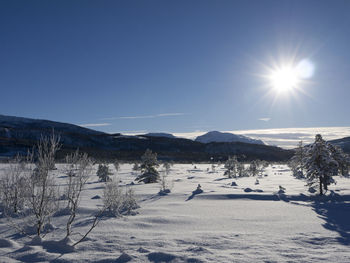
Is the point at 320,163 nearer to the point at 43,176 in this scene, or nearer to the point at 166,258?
the point at 166,258

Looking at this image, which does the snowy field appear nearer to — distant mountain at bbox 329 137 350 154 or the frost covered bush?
the frost covered bush

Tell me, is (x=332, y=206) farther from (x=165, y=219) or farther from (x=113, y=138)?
(x=113, y=138)

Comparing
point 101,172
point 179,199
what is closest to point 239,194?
point 179,199

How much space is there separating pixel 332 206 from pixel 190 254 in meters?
10.3

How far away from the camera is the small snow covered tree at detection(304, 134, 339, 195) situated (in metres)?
16.4

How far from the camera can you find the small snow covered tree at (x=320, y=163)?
16.4 meters

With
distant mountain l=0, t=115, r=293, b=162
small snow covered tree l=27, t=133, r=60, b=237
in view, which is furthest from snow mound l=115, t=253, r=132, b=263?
distant mountain l=0, t=115, r=293, b=162

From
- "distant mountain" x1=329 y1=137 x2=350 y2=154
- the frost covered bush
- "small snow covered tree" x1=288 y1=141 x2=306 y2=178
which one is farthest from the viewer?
"distant mountain" x1=329 y1=137 x2=350 y2=154

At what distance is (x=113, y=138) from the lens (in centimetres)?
10675

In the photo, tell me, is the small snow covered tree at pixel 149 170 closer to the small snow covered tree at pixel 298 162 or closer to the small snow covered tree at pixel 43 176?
the small snow covered tree at pixel 43 176

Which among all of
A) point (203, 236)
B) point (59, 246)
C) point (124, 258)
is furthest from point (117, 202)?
point (124, 258)

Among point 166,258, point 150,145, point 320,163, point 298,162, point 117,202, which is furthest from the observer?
point 150,145

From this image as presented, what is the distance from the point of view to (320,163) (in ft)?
55.0

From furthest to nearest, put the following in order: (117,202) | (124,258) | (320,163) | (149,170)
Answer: (149,170)
(320,163)
(117,202)
(124,258)
